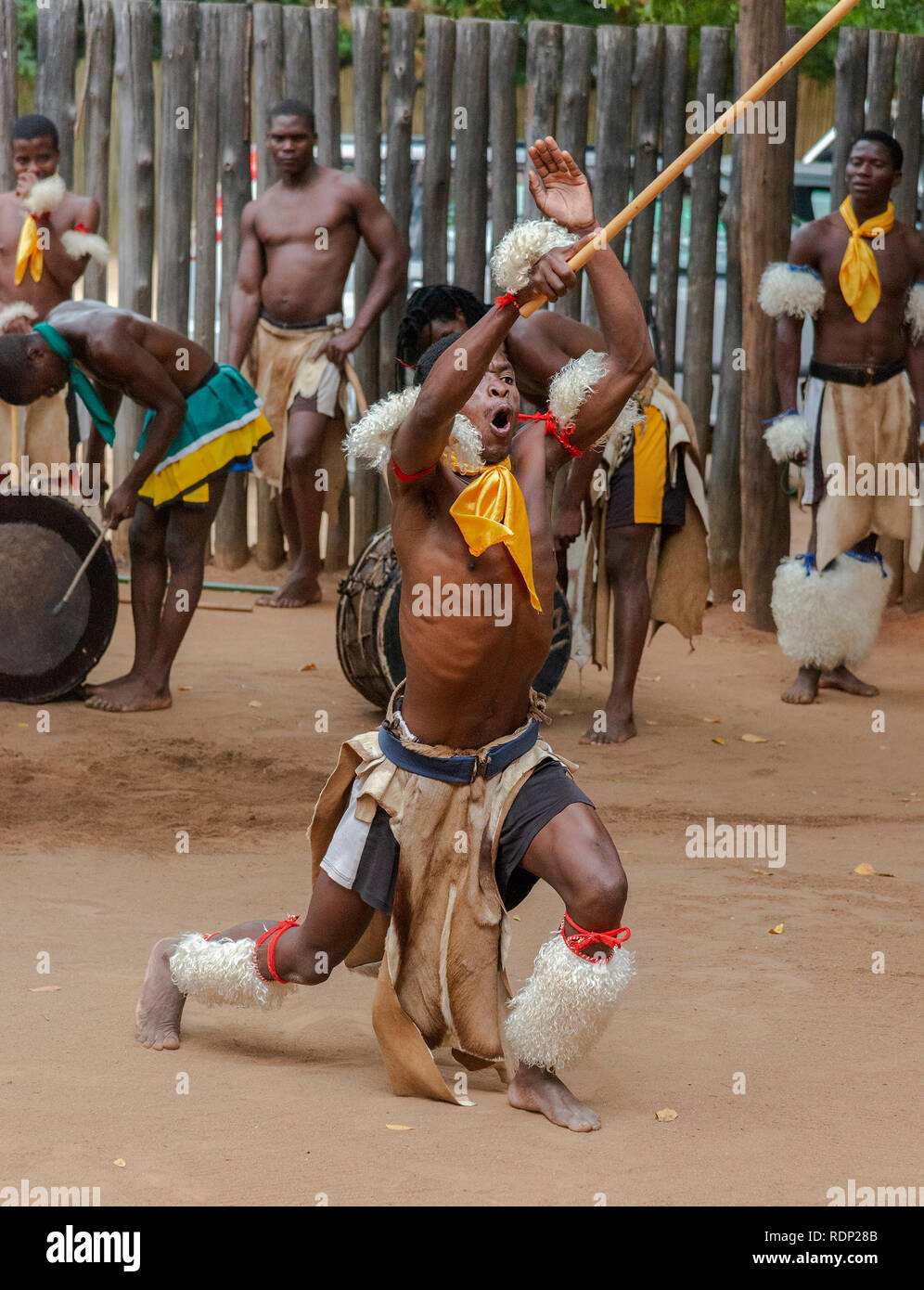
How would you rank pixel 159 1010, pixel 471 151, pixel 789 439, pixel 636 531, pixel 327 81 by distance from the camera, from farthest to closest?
1. pixel 327 81
2. pixel 471 151
3. pixel 789 439
4. pixel 636 531
5. pixel 159 1010

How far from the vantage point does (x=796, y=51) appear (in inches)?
121

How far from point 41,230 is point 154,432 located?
230 centimetres

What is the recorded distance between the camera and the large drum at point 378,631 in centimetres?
620

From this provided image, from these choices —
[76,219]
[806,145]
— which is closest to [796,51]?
[76,219]

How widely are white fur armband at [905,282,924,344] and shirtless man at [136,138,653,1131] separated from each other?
3.98 meters

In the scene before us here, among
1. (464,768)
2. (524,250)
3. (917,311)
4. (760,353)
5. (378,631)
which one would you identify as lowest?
(378,631)

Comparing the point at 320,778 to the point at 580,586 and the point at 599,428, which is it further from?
the point at 599,428

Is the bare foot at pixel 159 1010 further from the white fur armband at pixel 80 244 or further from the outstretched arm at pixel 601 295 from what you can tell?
the white fur armband at pixel 80 244

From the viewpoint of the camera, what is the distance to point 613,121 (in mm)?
8203

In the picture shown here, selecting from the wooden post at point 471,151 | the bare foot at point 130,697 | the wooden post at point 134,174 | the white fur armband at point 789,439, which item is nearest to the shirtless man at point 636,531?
the white fur armband at point 789,439

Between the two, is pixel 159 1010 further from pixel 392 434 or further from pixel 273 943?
pixel 392 434

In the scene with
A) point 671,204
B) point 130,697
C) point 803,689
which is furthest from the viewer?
point 671,204

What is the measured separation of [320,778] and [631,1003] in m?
2.09

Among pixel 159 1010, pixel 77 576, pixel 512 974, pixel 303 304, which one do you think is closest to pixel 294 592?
pixel 303 304
